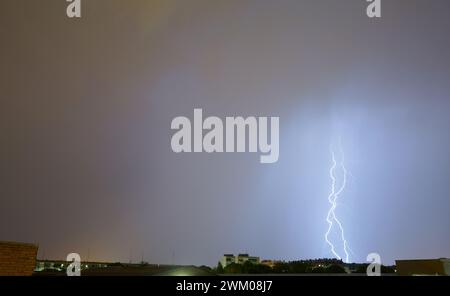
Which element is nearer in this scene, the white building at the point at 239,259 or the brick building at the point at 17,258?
the brick building at the point at 17,258

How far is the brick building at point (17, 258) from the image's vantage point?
902 centimetres

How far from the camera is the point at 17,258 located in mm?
9172

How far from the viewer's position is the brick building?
9.02 meters

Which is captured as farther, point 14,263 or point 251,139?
point 251,139

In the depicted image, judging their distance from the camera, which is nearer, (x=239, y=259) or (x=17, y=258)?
(x=17, y=258)

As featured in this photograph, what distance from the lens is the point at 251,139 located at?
13.9 meters

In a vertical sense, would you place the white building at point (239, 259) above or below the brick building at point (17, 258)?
above
